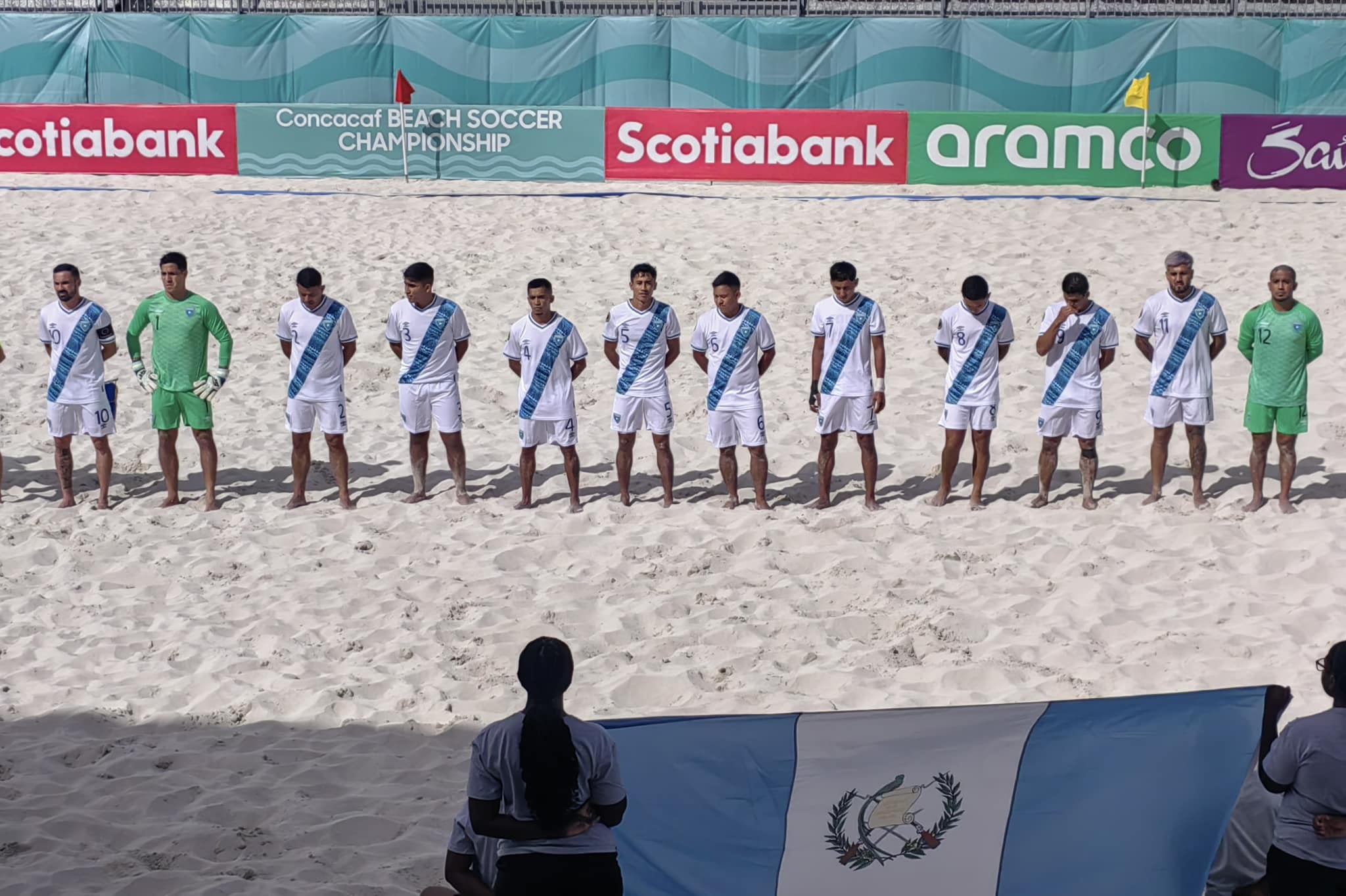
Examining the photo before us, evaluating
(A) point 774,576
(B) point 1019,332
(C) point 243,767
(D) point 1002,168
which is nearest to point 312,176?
(D) point 1002,168

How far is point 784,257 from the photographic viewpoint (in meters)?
14.2

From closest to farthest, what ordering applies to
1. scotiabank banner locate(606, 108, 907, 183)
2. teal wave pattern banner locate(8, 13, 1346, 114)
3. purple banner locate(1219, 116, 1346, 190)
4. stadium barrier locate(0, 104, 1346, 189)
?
purple banner locate(1219, 116, 1346, 190) < stadium barrier locate(0, 104, 1346, 189) < scotiabank banner locate(606, 108, 907, 183) < teal wave pattern banner locate(8, 13, 1346, 114)

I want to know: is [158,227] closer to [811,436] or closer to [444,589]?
[811,436]

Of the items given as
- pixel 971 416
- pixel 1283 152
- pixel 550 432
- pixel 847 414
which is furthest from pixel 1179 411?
pixel 1283 152

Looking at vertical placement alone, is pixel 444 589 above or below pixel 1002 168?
below

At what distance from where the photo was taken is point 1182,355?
8867mm

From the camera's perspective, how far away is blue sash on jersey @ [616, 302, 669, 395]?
355 inches

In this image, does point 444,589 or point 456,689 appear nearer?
point 456,689

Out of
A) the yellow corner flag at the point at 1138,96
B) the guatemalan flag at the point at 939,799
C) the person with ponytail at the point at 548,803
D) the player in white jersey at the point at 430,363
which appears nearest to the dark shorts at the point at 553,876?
the person with ponytail at the point at 548,803

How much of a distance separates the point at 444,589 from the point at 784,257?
7.39m

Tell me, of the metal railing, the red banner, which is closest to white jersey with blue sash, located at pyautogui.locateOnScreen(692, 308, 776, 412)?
the red banner

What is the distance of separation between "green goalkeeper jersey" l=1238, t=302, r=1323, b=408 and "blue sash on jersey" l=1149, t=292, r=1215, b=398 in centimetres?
25

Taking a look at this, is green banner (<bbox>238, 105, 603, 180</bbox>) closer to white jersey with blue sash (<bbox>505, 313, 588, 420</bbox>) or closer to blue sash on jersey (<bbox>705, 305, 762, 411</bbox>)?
white jersey with blue sash (<bbox>505, 313, 588, 420</bbox>)

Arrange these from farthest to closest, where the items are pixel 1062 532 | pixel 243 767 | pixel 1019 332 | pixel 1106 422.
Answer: pixel 1019 332
pixel 1106 422
pixel 1062 532
pixel 243 767
